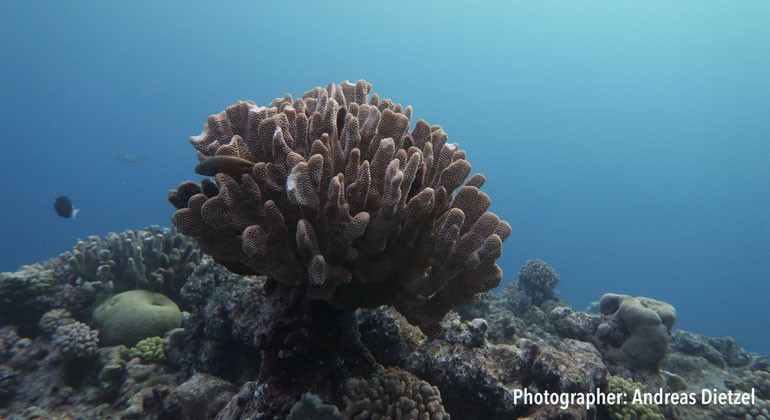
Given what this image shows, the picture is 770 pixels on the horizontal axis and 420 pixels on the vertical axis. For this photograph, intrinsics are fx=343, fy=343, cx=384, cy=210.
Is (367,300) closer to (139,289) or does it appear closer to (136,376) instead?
(136,376)

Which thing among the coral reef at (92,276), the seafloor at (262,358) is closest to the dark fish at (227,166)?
the seafloor at (262,358)

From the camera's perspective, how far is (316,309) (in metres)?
3.00

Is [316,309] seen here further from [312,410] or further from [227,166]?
[227,166]

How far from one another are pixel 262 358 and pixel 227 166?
170 cm

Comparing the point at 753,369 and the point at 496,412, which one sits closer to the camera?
the point at 496,412

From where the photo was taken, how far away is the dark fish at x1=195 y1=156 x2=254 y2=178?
262 centimetres

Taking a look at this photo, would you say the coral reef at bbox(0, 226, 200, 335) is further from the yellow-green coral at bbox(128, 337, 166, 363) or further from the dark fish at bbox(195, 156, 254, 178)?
the dark fish at bbox(195, 156, 254, 178)

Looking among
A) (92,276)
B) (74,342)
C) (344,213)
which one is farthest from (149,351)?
(344,213)

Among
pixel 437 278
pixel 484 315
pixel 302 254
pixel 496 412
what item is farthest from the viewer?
pixel 484 315

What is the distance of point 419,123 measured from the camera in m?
3.49

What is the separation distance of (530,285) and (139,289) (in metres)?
12.0

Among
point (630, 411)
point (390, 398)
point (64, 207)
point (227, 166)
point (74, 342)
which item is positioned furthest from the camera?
point (64, 207)

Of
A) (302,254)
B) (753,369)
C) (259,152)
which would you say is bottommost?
(302,254)

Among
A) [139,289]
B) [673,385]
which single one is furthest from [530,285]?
[139,289]
